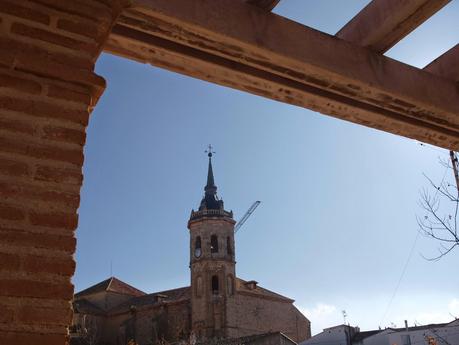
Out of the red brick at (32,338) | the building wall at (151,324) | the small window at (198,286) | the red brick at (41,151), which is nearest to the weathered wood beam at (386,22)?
the red brick at (41,151)

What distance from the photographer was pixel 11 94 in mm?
2148

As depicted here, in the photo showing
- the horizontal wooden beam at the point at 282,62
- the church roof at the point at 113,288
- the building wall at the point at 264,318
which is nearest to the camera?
the horizontal wooden beam at the point at 282,62

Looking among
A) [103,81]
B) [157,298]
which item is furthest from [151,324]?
[103,81]

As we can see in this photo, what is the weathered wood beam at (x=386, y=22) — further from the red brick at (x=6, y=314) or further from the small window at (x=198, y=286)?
the small window at (x=198, y=286)

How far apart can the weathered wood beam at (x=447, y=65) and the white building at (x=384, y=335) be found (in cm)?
3566

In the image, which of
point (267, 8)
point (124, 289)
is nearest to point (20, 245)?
point (267, 8)

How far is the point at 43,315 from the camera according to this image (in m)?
1.92

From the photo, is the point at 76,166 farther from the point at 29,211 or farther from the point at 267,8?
the point at 267,8

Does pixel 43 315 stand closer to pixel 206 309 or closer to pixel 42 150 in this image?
pixel 42 150

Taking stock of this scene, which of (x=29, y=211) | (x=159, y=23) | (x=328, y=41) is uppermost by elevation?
(x=328, y=41)

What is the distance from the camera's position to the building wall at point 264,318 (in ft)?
136

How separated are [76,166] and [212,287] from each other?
136ft

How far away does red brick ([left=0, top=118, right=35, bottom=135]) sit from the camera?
2.08 meters

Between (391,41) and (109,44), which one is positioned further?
(391,41)
